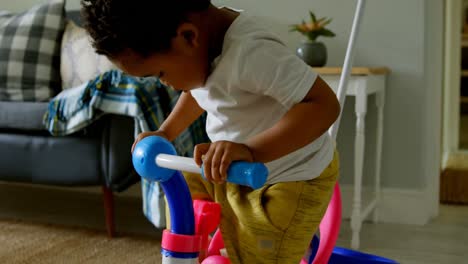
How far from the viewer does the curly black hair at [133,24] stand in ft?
2.56

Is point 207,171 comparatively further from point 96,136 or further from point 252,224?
point 96,136

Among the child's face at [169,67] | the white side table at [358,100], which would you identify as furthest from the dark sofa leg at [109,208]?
the child's face at [169,67]

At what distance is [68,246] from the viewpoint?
189 cm

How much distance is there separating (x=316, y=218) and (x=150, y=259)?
0.87m

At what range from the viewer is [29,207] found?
2.39 meters

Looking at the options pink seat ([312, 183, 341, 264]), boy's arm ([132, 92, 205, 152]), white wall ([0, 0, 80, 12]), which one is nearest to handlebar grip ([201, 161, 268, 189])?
boy's arm ([132, 92, 205, 152])

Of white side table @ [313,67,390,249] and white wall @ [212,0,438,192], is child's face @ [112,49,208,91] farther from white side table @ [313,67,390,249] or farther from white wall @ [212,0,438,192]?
white wall @ [212,0,438,192]

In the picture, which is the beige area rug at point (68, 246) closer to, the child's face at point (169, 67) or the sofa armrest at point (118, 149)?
the sofa armrest at point (118, 149)

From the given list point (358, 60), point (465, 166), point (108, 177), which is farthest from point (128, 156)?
point (465, 166)

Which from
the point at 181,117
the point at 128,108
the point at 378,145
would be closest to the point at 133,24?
the point at 181,117

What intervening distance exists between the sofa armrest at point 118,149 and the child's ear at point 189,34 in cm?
108

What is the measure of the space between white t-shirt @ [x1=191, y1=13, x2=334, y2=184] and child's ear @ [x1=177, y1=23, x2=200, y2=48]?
0.17ft

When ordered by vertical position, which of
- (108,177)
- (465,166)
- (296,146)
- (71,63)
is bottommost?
(465,166)

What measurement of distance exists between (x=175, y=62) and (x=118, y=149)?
1098 mm
